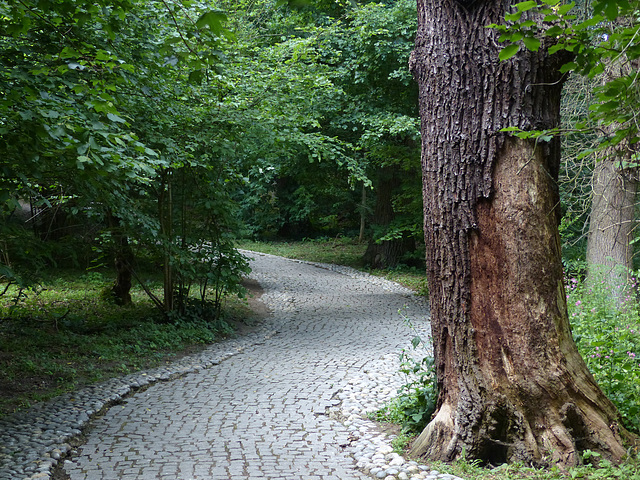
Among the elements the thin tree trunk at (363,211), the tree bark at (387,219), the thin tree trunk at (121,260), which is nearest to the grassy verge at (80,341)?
the thin tree trunk at (121,260)

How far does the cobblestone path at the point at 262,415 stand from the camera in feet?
13.6

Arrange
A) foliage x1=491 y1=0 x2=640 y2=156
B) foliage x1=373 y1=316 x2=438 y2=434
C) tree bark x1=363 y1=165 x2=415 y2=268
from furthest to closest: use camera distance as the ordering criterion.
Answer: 1. tree bark x1=363 y1=165 x2=415 y2=268
2. foliage x1=373 y1=316 x2=438 y2=434
3. foliage x1=491 y1=0 x2=640 y2=156

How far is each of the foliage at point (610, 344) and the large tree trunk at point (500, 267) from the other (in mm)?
485

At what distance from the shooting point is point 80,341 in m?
7.89

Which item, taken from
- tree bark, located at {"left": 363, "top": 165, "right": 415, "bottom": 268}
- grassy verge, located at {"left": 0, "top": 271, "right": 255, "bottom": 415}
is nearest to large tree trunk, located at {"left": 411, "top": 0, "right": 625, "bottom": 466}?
grassy verge, located at {"left": 0, "top": 271, "right": 255, "bottom": 415}

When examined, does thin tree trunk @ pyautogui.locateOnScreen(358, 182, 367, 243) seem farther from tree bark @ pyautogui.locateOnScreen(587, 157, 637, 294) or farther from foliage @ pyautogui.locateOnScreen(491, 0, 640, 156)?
foliage @ pyautogui.locateOnScreen(491, 0, 640, 156)

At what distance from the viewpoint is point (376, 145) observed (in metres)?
13.7

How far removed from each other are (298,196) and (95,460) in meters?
24.4

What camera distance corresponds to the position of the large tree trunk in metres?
3.67

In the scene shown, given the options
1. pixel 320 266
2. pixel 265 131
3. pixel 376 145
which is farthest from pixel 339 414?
pixel 320 266

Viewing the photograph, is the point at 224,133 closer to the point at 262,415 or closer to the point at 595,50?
the point at 262,415

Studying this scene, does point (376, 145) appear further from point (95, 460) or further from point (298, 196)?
point (298, 196)

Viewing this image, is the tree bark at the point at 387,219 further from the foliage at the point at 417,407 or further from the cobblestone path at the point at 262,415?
the foliage at the point at 417,407

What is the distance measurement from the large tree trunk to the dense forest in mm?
81
